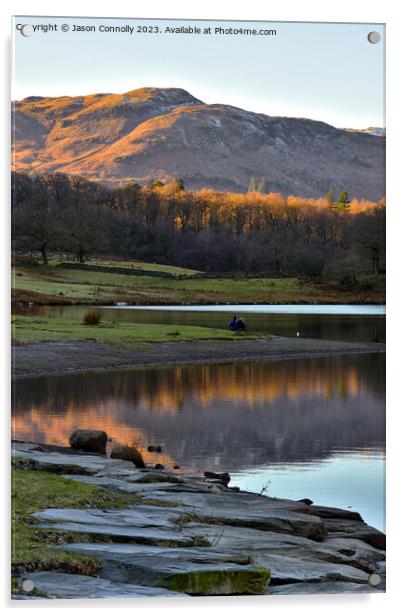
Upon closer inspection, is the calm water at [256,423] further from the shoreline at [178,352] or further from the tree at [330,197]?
the tree at [330,197]

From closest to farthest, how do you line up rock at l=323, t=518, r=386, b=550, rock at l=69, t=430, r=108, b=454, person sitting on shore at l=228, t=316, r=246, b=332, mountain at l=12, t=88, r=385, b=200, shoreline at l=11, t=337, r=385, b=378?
rock at l=323, t=518, r=386, b=550, mountain at l=12, t=88, r=385, b=200, rock at l=69, t=430, r=108, b=454, person sitting on shore at l=228, t=316, r=246, b=332, shoreline at l=11, t=337, r=385, b=378

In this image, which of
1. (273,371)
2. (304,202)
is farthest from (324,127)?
(273,371)

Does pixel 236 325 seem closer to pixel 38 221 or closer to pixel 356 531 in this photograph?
pixel 38 221

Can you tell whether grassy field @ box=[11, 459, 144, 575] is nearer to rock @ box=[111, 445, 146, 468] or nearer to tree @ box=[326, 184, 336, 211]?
rock @ box=[111, 445, 146, 468]

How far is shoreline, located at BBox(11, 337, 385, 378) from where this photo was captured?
80.7 feet

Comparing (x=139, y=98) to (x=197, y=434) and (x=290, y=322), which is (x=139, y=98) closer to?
(x=197, y=434)

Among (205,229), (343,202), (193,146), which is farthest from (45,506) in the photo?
(343,202)

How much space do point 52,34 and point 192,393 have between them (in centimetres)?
1046

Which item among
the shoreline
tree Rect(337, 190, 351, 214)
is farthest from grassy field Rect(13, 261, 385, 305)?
the shoreline

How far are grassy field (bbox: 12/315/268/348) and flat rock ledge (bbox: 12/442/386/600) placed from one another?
2.33m

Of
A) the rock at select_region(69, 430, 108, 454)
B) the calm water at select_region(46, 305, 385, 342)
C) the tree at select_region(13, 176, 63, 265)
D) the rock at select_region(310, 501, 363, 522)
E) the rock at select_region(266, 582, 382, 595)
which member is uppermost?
the tree at select_region(13, 176, 63, 265)

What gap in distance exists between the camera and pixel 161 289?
56.1 ft

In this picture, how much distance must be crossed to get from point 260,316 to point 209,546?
7957 mm

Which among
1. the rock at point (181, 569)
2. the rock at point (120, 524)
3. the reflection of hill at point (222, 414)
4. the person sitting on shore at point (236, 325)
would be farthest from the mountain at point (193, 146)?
the rock at point (181, 569)
